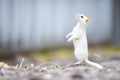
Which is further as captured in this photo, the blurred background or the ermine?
the blurred background

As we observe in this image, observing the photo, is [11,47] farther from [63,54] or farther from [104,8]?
[104,8]

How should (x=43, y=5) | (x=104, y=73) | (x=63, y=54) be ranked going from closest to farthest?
(x=104, y=73)
(x=63, y=54)
(x=43, y=5)

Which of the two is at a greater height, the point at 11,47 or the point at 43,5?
the point at 43,5

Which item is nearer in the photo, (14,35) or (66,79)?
(66,79)

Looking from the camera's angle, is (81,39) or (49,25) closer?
(81,39)

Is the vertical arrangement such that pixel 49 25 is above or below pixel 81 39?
above

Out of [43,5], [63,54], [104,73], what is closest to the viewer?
[104,73]

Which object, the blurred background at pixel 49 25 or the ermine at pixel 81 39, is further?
the blurred background at pixel 49 25

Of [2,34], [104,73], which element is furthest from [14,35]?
[104,73]
